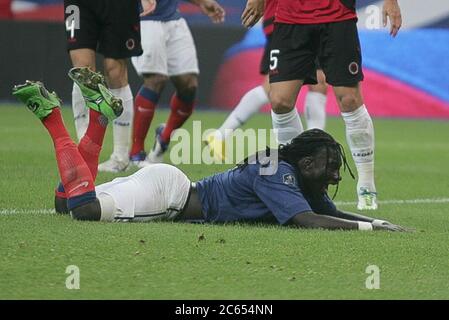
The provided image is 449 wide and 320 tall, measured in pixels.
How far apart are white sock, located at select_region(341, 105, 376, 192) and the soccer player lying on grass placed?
3.52ft

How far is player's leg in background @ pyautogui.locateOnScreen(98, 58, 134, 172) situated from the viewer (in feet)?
33.8

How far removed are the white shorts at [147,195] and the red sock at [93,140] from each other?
1.08 feet

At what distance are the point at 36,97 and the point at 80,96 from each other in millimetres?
3073

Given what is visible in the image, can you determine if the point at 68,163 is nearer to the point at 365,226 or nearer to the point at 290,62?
the point at 365,226

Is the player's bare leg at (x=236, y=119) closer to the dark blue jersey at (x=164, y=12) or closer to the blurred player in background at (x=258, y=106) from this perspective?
the blurred player in background at (x=258, y=106)

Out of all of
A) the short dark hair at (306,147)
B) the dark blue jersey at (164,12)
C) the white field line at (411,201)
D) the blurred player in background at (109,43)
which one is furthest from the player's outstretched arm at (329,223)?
the dark blue jersey at (164,12)

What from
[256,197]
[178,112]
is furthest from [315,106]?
[256,197]

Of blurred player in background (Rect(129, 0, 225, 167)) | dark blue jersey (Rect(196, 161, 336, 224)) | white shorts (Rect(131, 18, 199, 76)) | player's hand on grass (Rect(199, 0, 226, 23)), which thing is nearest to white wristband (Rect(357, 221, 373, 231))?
dark blue jersey (Rect(196, 161, 336, 224))

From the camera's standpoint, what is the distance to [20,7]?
19.5 metres

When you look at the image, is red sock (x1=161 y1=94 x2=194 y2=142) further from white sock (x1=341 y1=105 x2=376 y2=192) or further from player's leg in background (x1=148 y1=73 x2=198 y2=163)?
white sock (x1=341 y1=105 x2=376 y2=192)

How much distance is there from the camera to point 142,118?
11.5 meters

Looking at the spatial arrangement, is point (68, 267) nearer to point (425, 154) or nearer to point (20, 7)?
point (425, 154)

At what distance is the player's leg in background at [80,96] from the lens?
9836 millimetres

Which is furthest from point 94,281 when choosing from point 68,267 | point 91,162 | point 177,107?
point 177,107
